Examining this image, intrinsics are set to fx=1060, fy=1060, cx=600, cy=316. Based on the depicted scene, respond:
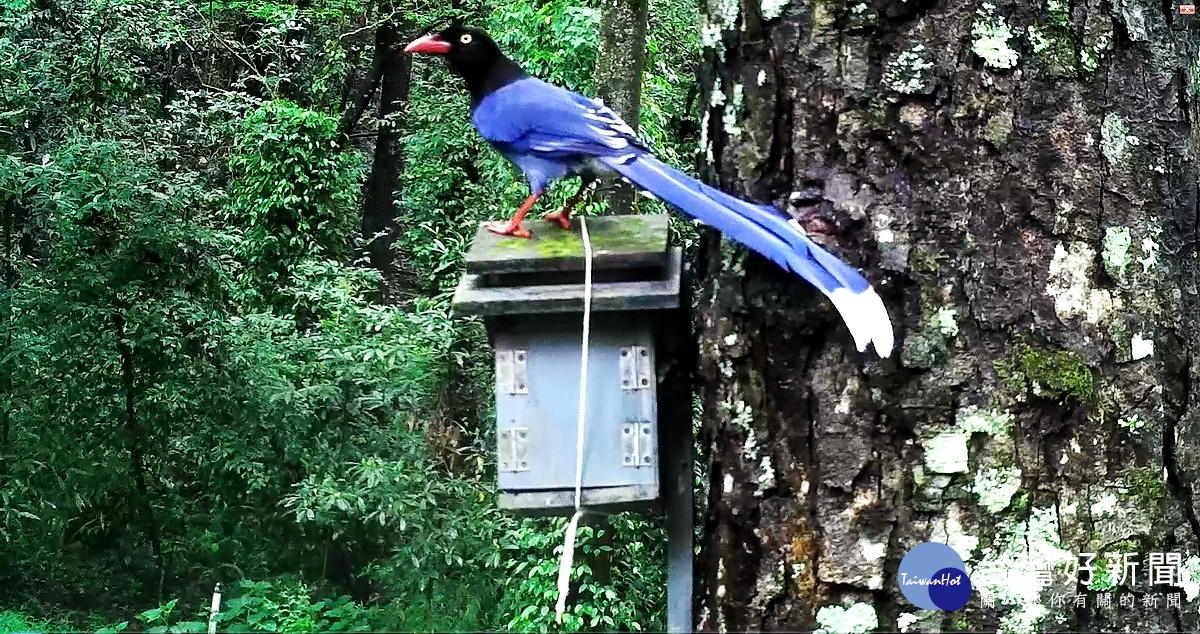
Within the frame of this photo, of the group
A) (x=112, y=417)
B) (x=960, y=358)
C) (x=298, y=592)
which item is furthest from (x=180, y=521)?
(x=960, y=358)

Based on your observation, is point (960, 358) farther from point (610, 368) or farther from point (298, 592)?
point (298, 592)

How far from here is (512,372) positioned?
140cm

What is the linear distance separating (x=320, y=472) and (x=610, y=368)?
2213 millimetres

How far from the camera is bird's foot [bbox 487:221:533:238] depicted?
1.50 m

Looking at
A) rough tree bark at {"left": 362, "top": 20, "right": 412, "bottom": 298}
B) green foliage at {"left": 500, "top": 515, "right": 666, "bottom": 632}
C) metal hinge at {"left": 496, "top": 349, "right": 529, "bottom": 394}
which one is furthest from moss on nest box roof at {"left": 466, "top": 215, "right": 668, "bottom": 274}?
rough tree bark at {"left": 362, "top": 20, "right": 412, "bottom": 298}

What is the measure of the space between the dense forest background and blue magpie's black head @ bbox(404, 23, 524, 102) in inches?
47.5

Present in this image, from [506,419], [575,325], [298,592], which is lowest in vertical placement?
[298,592]

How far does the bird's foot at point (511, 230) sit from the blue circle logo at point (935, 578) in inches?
26.3

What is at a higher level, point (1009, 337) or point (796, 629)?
point (1009, 337)

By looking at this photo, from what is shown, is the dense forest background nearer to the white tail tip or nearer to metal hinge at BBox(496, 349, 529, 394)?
metal hinge at BBox(496, 349, 529, 394)

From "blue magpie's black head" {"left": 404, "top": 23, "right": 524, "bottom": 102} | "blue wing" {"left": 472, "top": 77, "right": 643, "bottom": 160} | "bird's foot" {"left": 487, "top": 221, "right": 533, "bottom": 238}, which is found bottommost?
"bird's foot" {"left": 487, "top": 221, "right": 533, "bottom": 238}

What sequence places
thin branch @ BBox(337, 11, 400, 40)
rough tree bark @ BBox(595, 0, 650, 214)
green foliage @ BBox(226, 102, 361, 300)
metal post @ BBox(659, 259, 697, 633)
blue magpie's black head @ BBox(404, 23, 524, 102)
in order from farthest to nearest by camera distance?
thin branch @ BBox(337, 11, 400, 40) < green foliage @ BBox(226, 102, 361, 300) < rough tree bark @ BBox(595, 0, 650, 214) < blue magpie's black head @ BBox(404, 23, 524, 102) < metal post @ BBox(659, 259, 697, 633)

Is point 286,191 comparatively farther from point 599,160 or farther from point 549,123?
point 599,160

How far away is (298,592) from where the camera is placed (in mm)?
2980
